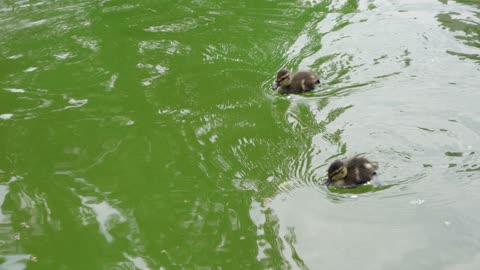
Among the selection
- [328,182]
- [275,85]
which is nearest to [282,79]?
[275,85]

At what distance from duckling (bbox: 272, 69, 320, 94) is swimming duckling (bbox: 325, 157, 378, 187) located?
1156 mm

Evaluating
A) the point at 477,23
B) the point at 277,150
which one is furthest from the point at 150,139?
the point at 477,23

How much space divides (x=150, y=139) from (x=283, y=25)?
2.23 metres

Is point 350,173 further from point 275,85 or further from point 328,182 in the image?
point 275,85

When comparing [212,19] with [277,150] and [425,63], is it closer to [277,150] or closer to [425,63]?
[425,63]

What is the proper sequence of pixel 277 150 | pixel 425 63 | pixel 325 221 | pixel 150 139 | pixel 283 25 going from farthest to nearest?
1. pixel 283 25
2. pixel 425 63
3. pixel 150 139
4. pixel 277 150
5. pixel 325 221

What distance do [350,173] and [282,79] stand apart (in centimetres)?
139

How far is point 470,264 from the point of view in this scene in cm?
278

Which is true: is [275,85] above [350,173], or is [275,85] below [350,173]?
below

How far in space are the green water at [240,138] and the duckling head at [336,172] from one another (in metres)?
0.08

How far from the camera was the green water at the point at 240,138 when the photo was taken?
305 centimetres

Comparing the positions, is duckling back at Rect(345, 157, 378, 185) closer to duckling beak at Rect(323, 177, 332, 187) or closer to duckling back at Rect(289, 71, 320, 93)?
duckling beak at Rect(323, 177, 332, 187)

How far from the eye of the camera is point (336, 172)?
330 centimetres

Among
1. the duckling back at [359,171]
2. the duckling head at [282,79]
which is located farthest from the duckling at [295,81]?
the duckling back at [359,171]
